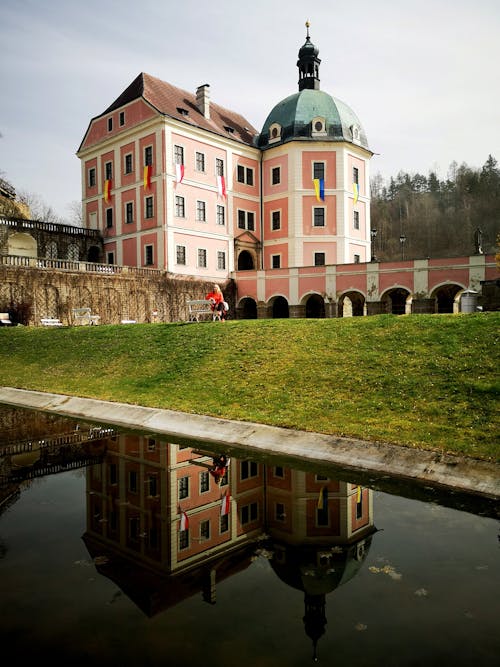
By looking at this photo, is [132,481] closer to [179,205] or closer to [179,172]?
[179,205]

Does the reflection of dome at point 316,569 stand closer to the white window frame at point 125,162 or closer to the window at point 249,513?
the window at point 249,513

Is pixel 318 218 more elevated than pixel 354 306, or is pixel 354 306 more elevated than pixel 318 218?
pixel 318 218

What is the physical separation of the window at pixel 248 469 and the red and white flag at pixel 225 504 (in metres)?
0.99

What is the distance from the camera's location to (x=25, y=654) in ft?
14.0

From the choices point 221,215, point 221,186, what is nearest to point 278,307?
point 221,215

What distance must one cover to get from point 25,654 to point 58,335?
23.5 meters

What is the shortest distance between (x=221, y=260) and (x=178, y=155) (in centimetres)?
987

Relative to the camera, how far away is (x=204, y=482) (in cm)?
867

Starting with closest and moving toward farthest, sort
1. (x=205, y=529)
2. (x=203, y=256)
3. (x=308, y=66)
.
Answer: (x=205, y=529) → (x=203, y=256) → (x=308, y=66)

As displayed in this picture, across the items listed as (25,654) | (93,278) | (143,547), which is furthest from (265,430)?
(93,278)

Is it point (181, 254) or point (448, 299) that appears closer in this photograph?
point (181, 254)

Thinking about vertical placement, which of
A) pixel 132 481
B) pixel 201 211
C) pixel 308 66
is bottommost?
pixel 132 481

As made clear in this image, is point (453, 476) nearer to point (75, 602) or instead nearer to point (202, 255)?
point (75, 602)

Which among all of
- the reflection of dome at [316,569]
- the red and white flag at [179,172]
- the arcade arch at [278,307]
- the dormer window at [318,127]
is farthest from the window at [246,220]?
the reflection of dome at [316,569]
